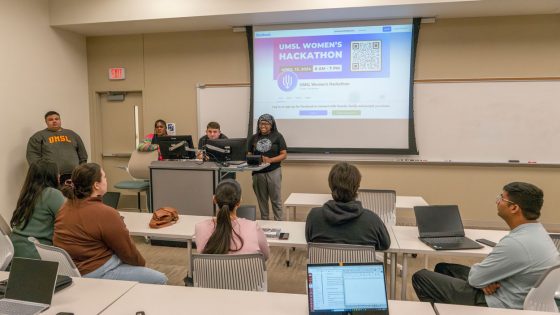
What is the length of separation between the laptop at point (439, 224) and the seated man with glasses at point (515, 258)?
57cm

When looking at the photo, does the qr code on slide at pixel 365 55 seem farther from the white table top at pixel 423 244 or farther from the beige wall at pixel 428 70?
the white table top at pixel 423 244

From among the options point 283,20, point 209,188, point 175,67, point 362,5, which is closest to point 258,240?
point 209,188

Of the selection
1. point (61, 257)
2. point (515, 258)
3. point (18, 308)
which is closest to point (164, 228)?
point (61, 257)

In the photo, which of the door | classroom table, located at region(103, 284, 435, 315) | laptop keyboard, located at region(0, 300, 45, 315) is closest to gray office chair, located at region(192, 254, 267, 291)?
classroom table, located at region(103, 284, 435, 315)

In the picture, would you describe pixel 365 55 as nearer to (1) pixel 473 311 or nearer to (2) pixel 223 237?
(2) pixel 223 237

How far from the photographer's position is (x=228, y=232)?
6.82ft

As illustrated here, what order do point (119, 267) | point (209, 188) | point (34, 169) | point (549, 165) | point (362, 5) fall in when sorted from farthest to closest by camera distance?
point (549, 165), point (362, 5), point (209, 188), point (34, 169), point (119, 267)

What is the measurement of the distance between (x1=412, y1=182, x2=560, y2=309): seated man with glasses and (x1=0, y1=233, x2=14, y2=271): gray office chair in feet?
9.34

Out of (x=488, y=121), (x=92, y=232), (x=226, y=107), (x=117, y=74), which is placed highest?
(x=117, y=74)

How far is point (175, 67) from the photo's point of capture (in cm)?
575

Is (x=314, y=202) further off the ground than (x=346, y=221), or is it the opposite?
(x=346, y=221)

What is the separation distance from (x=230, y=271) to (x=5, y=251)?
181 cm

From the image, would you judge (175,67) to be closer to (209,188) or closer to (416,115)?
(209,188)

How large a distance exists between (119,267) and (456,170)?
170 inches
